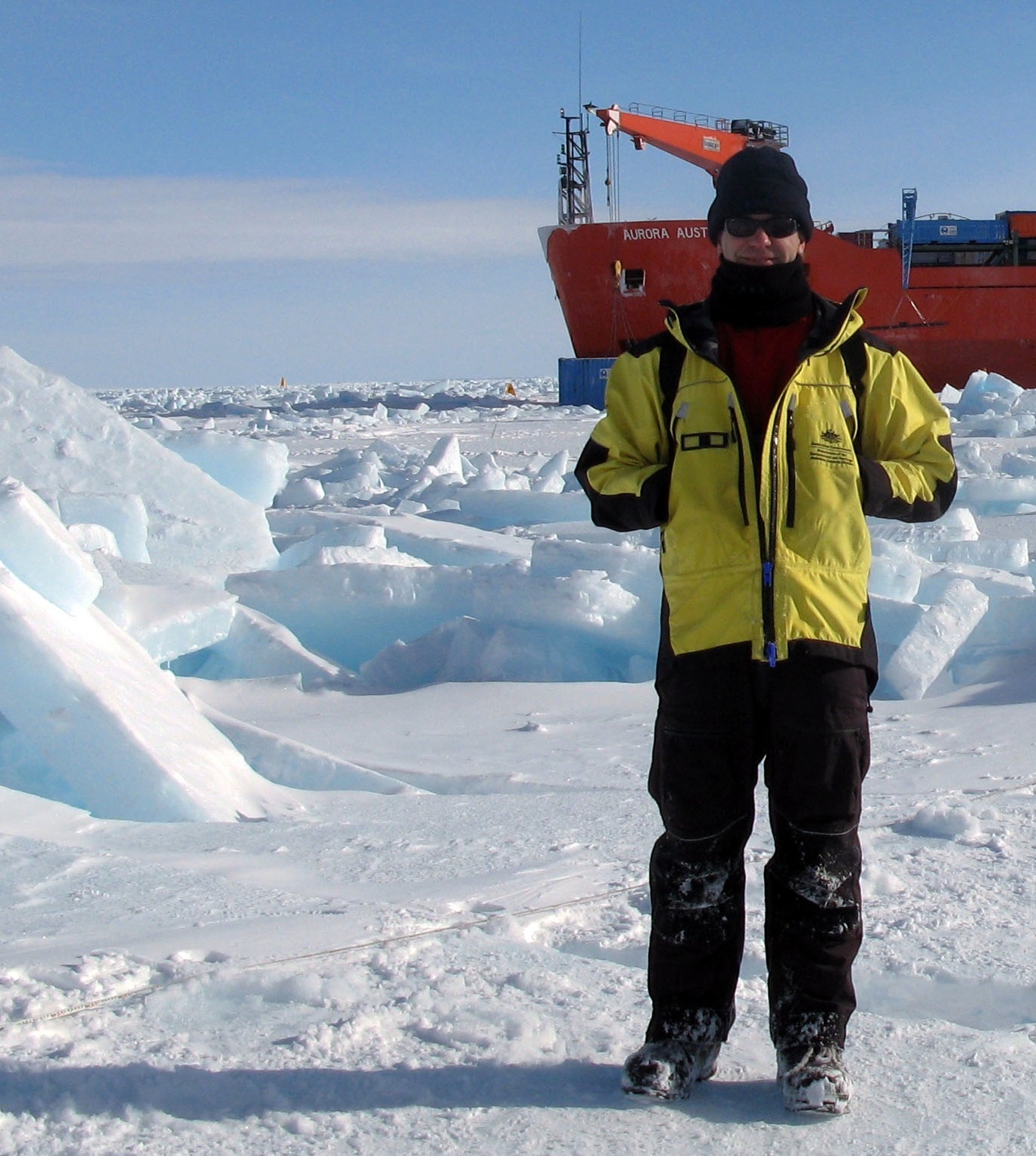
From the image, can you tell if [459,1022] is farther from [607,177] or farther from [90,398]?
[607,177]

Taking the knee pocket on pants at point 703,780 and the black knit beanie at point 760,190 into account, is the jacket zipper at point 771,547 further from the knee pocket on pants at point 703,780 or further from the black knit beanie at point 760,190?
the black knit beanie at point 760,190

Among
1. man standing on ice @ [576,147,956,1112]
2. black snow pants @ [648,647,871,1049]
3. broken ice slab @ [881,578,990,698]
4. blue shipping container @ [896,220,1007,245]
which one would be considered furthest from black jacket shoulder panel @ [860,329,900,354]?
blue shipping container @ [896,220,1007,245]

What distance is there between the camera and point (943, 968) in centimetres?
198

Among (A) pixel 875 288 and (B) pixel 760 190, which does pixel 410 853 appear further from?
(A) pixel 875 288

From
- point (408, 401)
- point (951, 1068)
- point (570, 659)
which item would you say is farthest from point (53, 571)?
point (408, 401)

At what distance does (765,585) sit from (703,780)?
253 mm

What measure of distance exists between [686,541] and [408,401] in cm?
2858

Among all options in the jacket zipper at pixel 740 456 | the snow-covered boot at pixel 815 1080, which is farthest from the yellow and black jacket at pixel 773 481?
the snow-covered boot at pixel 815 1080

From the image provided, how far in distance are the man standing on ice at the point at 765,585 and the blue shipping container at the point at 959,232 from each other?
22.6 meters

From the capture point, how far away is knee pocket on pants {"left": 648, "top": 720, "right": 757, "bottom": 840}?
1.64m

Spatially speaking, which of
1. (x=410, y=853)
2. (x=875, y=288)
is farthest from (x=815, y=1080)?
(x=875, y=288)

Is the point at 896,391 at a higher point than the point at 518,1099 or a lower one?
higher

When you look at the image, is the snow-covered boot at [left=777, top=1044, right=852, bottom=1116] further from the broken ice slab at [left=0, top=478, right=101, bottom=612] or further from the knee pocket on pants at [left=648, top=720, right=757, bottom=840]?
the broken ice slab at [left=0, top=478, right=101, bottom=612]

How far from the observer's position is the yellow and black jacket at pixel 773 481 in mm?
1607
